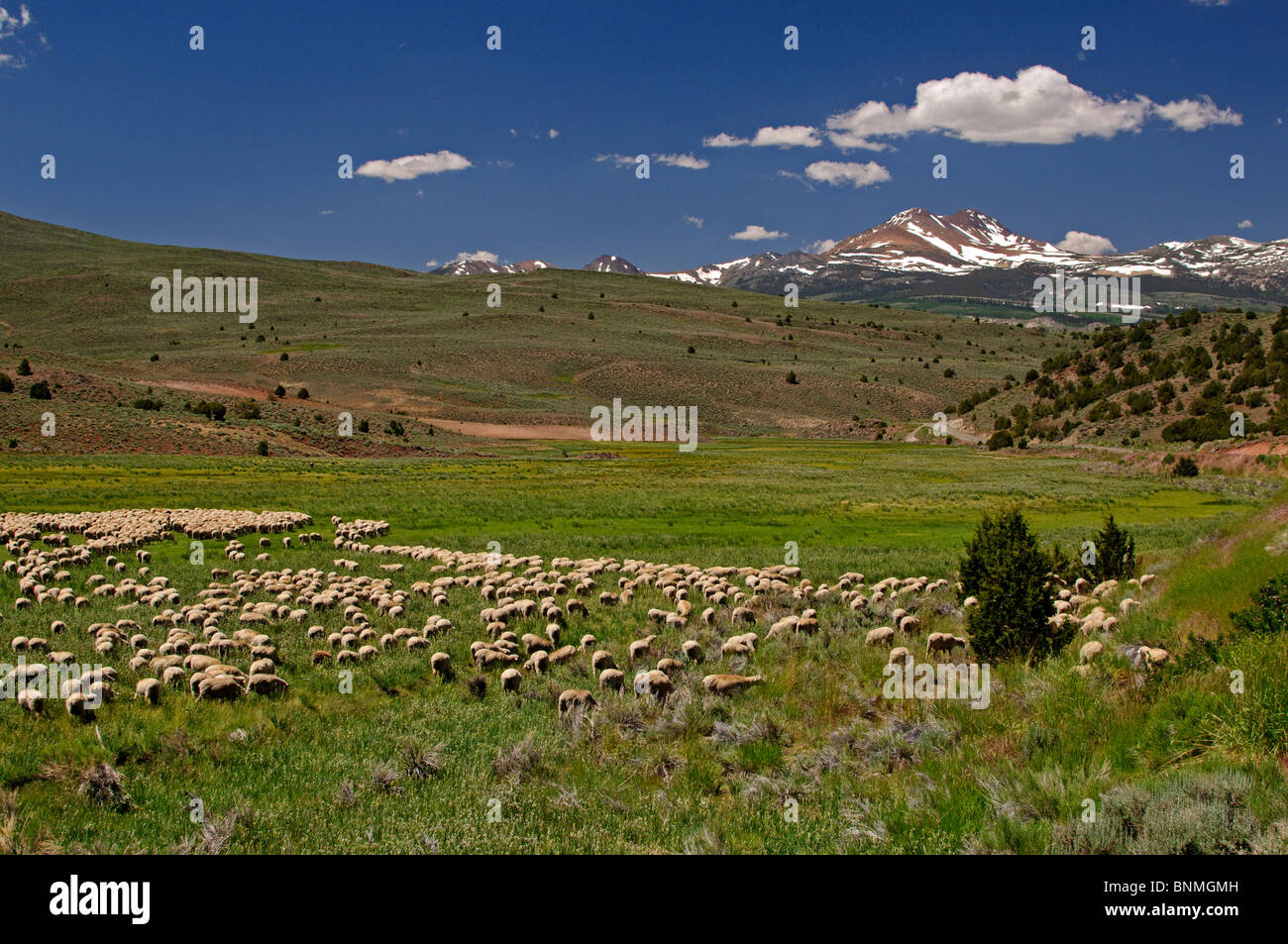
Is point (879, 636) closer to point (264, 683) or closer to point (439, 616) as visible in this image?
point (439, 616)

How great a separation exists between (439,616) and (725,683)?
6585 mm

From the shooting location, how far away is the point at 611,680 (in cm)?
1159

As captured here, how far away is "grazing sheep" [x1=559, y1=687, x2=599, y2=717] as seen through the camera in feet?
34.4

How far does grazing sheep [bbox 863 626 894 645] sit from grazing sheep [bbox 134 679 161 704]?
421 inches

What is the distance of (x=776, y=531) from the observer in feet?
102

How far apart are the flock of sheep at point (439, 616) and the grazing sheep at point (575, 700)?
0.13ft

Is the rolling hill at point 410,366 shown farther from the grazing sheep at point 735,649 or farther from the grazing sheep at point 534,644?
the grazing sheep at point 735,649

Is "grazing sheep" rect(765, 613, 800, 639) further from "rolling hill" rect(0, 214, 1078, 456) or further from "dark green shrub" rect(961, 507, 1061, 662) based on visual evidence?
"rolling hill" rect(0, 214, 1078, 456)

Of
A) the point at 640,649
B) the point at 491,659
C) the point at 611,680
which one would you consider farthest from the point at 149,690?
the point at 640,649

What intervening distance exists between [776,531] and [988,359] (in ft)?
488

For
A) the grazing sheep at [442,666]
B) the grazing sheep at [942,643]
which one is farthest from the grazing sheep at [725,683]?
the grazing sheep at [442,666]

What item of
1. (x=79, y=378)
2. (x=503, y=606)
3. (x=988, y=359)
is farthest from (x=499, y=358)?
(x=503, y=606)

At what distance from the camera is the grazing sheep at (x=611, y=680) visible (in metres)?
11.5
